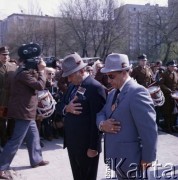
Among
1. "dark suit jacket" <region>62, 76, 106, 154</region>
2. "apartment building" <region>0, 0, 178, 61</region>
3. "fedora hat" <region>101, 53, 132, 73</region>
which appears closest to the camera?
"fedora hat" <region>101, 53, 132, 73</region>

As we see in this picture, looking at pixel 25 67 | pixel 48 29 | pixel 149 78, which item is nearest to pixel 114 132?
pixel 25 67

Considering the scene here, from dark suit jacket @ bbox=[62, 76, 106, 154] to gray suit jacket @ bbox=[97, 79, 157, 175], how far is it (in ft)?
1.06

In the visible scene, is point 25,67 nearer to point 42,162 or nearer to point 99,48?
point 42,162

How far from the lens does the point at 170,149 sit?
281 inches

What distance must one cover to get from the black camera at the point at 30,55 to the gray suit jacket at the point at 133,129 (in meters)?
2.42

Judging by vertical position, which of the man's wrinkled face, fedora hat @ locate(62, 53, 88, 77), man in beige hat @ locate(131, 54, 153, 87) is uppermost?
fedora hat @ locate(62, 53, 88, 77)

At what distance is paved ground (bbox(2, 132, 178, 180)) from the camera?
5.60m

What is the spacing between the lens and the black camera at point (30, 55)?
541cm

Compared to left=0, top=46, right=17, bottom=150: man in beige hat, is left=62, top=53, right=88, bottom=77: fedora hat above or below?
above

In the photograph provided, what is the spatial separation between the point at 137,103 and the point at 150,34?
42338mm

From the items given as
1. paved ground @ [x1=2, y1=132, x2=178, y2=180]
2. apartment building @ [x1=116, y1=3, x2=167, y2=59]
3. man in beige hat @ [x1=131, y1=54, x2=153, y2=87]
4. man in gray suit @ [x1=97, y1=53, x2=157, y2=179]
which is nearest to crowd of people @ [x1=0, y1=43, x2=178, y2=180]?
Result: man in gray suit @ [x1=97, y1=53, x2=157, y2=179]

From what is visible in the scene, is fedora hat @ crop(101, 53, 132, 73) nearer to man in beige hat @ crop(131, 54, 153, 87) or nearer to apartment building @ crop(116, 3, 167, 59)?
man in beige hat @ crop(131, 54, 153, 87)

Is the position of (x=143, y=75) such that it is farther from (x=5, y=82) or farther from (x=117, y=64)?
(x=117, y=64)

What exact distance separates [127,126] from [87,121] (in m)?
0.65
